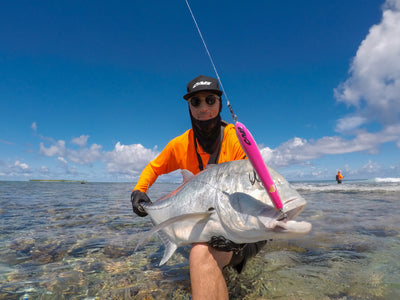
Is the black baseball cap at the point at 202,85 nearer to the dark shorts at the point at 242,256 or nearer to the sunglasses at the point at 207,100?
the sunglasses at the point at 207,100

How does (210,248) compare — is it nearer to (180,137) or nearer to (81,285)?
(81,285)

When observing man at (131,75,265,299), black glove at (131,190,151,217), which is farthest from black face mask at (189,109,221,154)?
black glove at (131,190,151,217)

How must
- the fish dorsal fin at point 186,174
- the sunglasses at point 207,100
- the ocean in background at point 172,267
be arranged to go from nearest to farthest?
the ocean in background at point 172,267, the fish dorsal fin at point 186,174, the sunglasses at point 207,100

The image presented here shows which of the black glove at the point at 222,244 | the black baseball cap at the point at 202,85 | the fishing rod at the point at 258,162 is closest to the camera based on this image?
the fishing rod at the point at 258,162

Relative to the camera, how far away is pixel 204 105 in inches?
128

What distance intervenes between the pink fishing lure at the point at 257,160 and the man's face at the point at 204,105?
172 cm

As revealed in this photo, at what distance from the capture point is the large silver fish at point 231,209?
5.29 ft

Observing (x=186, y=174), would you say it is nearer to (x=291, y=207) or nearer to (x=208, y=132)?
(x=208, y=132)

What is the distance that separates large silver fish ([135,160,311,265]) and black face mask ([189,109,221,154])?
1.09 meters

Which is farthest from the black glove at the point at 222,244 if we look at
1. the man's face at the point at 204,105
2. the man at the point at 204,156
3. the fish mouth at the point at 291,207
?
the man's face at the point at 204,105

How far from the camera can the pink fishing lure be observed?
1.54m

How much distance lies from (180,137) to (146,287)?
6.75 ft

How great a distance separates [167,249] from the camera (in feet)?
8.09

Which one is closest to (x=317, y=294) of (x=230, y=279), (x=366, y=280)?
(x=366, y=280)
